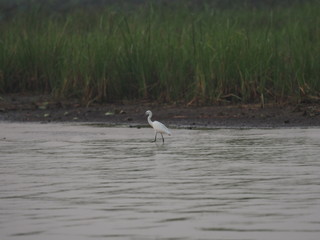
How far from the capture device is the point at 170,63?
1623cm

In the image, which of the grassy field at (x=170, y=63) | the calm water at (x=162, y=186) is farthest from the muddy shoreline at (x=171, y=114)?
the calm water at (x=162, y=186)

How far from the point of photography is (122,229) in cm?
682

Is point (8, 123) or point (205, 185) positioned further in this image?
point (8, 123)

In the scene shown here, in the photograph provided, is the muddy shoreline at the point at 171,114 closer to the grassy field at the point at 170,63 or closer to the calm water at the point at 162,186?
the grassy field at the point at 170,63

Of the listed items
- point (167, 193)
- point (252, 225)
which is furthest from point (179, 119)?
point (252, 225)

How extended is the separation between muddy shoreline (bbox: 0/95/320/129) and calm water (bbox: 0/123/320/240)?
1.09 m

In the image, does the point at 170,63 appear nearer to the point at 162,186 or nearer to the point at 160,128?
the point at 160,128

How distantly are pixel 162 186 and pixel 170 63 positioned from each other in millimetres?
7595

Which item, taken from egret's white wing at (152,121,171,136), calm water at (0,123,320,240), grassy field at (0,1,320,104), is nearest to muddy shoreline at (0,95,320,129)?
grassy field at (0,1,320,104)

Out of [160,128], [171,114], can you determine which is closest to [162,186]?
[160,128]

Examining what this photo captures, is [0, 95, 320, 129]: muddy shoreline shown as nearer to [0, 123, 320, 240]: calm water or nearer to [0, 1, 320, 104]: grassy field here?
[0, 1, 320, 104]: grassy field

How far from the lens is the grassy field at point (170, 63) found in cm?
1560

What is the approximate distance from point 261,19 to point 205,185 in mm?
13897

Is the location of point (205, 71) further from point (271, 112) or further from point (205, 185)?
point (205, 185)
